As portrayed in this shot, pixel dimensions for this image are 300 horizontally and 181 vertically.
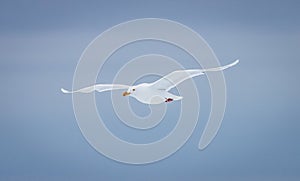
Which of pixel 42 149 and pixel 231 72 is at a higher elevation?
pixel 231 72

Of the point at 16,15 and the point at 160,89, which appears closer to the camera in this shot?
the point at 160,89

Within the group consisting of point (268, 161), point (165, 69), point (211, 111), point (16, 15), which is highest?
point (16, 15)

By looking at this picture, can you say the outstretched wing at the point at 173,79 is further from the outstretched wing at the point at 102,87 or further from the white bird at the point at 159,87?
the outstretched wing at the point at 102,87

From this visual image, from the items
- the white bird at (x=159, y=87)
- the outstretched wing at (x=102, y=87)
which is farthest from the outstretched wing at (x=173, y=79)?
the outstretched wing at (x=102, y=87)

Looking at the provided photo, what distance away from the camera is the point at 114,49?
181 cm

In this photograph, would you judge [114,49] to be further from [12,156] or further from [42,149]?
[12,156]

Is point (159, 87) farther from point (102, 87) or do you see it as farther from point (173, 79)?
point (102, 87)

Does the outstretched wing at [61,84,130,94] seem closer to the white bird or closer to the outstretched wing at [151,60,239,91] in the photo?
the white bird

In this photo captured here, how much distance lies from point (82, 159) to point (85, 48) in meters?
0.50

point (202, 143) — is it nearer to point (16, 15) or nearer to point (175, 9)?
point (175, 9)

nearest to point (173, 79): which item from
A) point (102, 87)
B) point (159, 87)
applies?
point (159, 87)

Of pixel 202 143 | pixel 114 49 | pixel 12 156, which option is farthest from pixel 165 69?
pixel 12 156

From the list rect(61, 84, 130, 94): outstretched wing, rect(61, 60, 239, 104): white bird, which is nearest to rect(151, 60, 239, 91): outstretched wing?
rect(61, 60, 239, 104): white bird

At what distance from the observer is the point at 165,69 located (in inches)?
69.7
